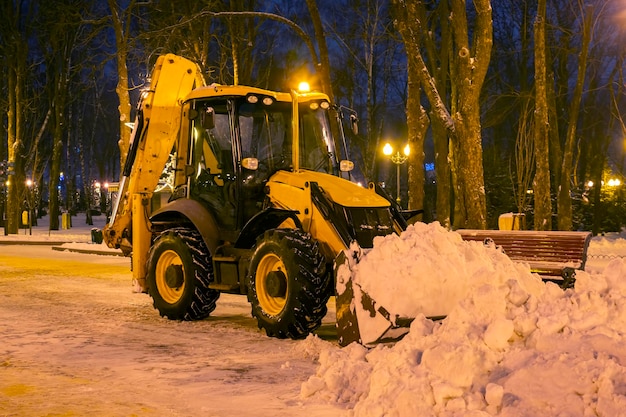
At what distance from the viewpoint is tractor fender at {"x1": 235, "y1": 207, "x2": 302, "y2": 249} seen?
9.55 meters

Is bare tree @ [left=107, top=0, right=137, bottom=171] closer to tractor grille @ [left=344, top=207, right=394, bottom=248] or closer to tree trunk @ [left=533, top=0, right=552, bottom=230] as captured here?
tree trunk @ [left=533, top=0, right=552, bottom=230]

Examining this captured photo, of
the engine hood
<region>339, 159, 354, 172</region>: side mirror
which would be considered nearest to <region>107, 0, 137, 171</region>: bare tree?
<region>339, 159, 354, 172</region>: side mirror

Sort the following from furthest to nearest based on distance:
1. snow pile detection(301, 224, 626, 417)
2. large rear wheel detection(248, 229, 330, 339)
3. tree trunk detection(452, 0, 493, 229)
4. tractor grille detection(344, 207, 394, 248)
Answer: tree trunk detection(452, 0, 493, 229) → tractor grille detection(344, 207, 394, 248) → large rear wheel detection(248, 229, 330, 339) → snow pile detection(301, 224, 626, 417)

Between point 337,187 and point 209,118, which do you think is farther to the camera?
point 209,118

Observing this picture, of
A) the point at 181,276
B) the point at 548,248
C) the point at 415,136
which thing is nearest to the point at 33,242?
the point at 415,136

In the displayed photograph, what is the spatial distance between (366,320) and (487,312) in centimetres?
141

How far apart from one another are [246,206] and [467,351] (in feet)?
16.2

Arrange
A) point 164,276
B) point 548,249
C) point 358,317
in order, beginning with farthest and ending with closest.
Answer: point 548,249
point 164,276
point 358,317

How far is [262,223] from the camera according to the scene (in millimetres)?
9891

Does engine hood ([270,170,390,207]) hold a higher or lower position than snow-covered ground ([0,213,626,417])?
higher

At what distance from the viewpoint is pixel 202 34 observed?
3070cm

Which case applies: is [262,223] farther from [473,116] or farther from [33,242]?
[33,242]

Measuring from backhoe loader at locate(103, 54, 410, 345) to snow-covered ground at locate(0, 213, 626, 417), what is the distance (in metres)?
0.73

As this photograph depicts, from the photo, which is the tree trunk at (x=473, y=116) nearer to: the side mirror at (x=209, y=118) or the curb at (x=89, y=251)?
the side mirror at (x=209, y=118)
